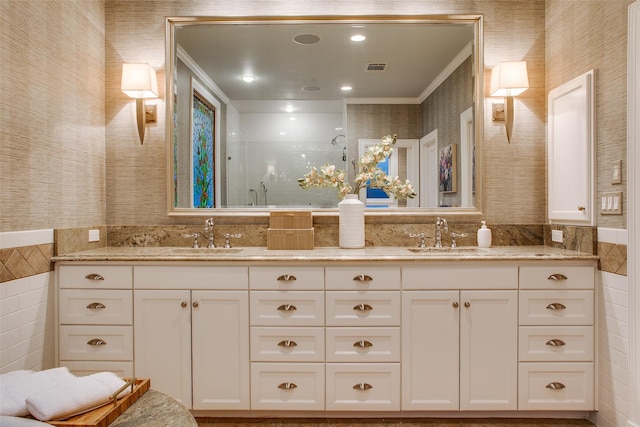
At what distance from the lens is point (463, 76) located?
9.12 feet

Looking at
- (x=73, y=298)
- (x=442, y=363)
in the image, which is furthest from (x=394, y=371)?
(x=73, y=298)

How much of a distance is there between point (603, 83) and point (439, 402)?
1.89 m

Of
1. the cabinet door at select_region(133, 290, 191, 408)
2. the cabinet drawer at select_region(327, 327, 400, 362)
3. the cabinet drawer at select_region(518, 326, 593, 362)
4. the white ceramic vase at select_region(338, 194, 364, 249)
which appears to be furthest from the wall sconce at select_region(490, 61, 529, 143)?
the cabinet door at select_region(133, 290, 191, 408)

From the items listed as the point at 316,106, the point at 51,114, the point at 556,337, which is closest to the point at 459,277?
the point at 556,337

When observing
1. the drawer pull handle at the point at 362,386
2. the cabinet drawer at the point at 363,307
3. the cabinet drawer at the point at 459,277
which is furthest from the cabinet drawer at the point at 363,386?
the cabinet drawer at the point at 459,277

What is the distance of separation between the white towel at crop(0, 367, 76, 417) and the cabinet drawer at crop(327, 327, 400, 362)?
1367 mm

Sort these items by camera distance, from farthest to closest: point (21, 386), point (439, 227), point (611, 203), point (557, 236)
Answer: point (439, 227) < point (557, 236) < point (611, 203) < point (21, 386)

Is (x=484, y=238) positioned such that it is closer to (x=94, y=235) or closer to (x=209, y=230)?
(x=209, y=230)

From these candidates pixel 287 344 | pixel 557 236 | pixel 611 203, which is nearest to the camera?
pixel 611 203

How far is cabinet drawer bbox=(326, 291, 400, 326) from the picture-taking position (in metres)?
2.21

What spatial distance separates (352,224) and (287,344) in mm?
845

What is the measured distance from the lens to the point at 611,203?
211 cm

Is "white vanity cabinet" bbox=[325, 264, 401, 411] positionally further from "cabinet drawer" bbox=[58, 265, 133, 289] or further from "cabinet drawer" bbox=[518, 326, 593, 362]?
"cabinet drawer" bbox=[58, 265, 133, 289]

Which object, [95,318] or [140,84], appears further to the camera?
[140,84]
